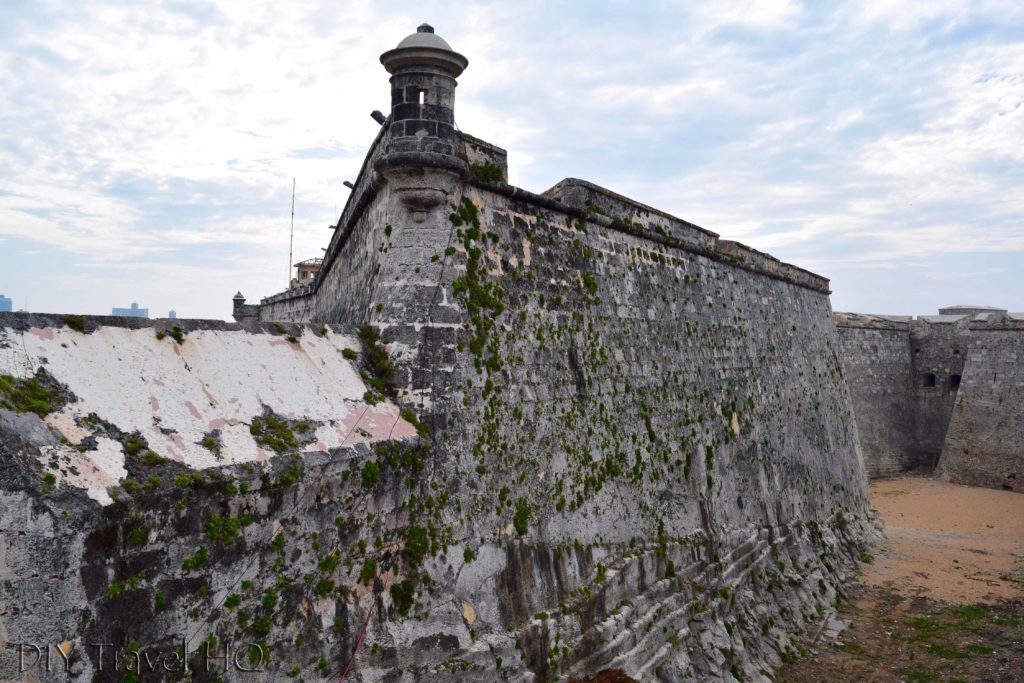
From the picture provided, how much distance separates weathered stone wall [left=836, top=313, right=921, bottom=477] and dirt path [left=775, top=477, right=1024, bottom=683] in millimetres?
6153

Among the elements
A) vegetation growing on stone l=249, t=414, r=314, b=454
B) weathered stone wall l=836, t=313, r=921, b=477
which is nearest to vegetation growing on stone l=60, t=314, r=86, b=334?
vegetation growing on stone l=249, t=414, r=314, b=454

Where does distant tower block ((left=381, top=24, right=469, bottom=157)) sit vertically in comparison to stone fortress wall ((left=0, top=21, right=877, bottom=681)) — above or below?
above

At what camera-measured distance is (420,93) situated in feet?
25.2

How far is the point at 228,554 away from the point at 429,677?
2268mm

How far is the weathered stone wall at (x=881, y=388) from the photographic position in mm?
29203

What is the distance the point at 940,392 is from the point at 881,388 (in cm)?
323

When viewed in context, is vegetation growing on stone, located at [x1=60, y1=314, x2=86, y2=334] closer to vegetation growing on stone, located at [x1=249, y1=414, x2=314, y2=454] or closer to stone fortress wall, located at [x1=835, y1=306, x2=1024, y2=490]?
vegetation growing on stone, located at [x1=249, y1=414, x2=314, y2=454]

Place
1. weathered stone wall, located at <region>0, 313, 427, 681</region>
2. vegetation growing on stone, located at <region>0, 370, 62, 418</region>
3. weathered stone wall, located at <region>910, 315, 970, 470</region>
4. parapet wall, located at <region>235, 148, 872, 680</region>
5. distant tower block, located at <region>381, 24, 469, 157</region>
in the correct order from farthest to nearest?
weathered stone wall, located at <region>910, 315, 970, 470</region>
distant tower block, located at <region>381, 24, 469, 157</region>
parapet wall, located at <region>235, 148, 872, 680</region>
vegetation growing on stone, located at <region>0, 370, 62, 418</region>
weathered stone wall, located at <region>0, 313, 427, 681</region>

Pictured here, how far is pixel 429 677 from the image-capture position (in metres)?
6.34

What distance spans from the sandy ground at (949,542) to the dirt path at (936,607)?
0.08ft

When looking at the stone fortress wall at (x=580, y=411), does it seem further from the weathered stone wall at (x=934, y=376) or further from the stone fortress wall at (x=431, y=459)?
the weathered stone wall at (x=934, y=376)

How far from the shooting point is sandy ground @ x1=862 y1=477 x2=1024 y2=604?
50.9ft

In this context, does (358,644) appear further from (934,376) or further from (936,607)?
(934,376)

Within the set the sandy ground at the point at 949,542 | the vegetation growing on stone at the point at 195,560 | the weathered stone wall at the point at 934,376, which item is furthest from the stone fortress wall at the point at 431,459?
the weathered stone wall at the point at 934,376
